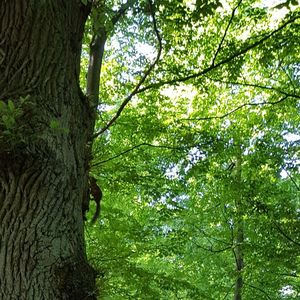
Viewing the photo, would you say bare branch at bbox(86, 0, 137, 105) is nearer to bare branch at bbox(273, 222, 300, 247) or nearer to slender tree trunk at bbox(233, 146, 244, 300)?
slender tree trunk at bbox(233, 146, 244, 300)

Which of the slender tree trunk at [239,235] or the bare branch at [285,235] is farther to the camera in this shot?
the slender tree trunk at [239,235]

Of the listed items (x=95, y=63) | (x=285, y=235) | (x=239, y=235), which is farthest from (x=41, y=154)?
(x=239, y=235)

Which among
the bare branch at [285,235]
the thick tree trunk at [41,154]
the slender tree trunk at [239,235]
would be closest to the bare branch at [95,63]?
the thick tree trunk at [41,154]

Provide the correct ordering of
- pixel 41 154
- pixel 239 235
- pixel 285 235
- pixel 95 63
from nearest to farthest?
pixel 41 154 → pixel 95 63 → pixel 285 235 → pixel 239 235

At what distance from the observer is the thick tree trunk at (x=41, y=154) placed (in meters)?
1.73

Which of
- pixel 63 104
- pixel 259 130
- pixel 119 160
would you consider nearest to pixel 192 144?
pixel 119 160

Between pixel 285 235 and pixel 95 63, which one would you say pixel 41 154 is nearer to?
pixel 95 63

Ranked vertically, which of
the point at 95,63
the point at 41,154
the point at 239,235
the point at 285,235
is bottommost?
the point at 41,154

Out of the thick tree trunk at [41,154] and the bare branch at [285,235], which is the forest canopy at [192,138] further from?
the thick tree trunk at [41,154]

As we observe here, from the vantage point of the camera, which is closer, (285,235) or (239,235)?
(285,235)

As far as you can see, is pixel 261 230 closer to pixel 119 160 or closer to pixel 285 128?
pixel 285 128

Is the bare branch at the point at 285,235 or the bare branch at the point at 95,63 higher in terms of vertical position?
the bare branch at the point at 95,63

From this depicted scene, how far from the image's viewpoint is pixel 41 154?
1.92 meters

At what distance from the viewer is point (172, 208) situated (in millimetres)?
6578
